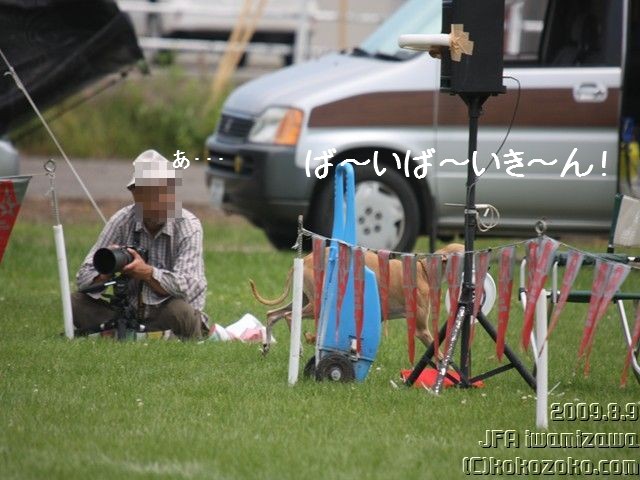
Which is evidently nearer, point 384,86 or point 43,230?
point 384,86

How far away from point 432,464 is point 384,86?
630cm

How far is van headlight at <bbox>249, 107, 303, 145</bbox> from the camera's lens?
11.5 meters

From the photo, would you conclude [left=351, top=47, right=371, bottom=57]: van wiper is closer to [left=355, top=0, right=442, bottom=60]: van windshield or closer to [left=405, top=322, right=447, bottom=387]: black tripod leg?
[left=355, top=0, right=442, bottom=60]: van windshield

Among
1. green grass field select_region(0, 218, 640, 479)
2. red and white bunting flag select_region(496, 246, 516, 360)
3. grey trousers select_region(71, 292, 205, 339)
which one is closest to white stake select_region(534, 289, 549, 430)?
green grass field select_region(0, 218, 640, 479)

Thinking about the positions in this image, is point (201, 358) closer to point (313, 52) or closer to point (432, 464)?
point (432, 464)

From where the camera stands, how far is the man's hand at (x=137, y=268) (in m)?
7.94

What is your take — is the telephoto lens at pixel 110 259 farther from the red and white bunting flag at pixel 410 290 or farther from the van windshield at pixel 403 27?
the van windshield at pixel 403 27

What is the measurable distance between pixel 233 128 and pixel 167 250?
3963 millimetres

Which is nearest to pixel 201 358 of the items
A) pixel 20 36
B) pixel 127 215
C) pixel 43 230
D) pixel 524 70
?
pixel 127 215

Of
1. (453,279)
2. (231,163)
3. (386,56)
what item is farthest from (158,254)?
(386,56)

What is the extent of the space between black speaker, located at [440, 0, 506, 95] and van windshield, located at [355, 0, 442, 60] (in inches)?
201

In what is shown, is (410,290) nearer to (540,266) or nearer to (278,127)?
(540,266)

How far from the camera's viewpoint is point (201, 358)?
7852mm

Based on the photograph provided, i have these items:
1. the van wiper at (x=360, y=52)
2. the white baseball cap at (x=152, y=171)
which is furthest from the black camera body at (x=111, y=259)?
the van wiper at (x=360, y=52)
